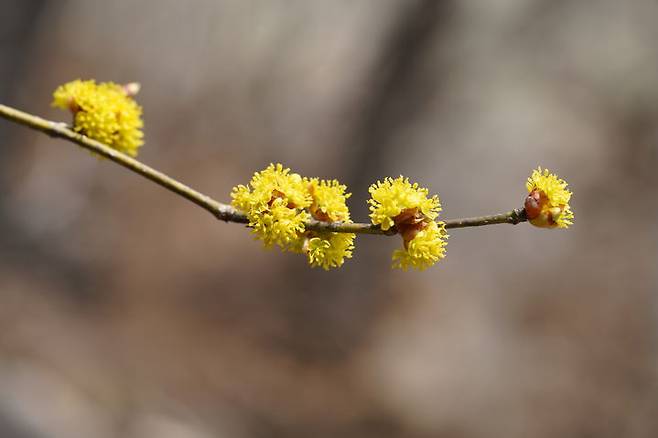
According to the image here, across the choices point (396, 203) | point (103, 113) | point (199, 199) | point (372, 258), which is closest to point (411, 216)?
point (396, 203)

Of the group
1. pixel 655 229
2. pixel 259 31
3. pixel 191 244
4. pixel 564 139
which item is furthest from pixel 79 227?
pixel 655 229

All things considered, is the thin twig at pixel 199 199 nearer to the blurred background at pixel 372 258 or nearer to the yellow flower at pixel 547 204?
the yellow flower at pixel 547 204

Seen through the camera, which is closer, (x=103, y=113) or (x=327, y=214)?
(x=327, y=214)

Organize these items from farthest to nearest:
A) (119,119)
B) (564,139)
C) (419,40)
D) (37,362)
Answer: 1. (419,40)
2. (564,139)
3. (37,362)
4. (119,119)

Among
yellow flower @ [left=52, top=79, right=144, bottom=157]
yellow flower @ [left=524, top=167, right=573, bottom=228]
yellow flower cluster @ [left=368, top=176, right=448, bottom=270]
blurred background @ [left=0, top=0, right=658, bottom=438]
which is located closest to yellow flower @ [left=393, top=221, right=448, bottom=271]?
yellow flower cluster @ [left=368, top=176, right=448, bottom=270]

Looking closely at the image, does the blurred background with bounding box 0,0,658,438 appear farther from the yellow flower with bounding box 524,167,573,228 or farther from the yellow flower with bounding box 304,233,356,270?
the yellow flower with bounding box 524,167,573,228

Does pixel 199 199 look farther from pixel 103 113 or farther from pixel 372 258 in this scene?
pixel 372 258

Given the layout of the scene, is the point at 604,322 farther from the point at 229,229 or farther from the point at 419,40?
the point at 229,229
